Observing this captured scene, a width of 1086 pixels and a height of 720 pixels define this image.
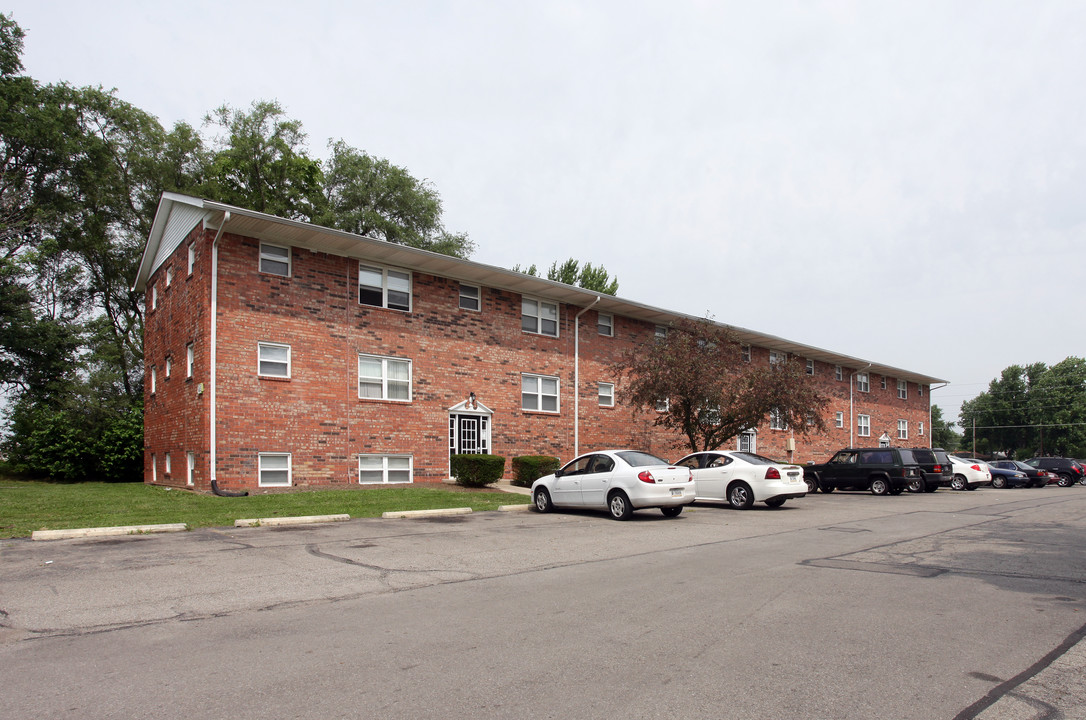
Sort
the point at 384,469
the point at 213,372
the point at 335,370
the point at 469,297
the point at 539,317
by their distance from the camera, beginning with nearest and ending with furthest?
the point at 213,372, the point at 335,370, the point at 384,469, the point at 469,297, the point at 539,317

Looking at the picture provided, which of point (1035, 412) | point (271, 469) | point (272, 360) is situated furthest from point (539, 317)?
point (1035, 412)

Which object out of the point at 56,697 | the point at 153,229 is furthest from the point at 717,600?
the point at 153,229

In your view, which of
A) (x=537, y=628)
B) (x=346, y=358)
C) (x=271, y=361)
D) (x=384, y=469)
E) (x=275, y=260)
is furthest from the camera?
(x=384, y=469)

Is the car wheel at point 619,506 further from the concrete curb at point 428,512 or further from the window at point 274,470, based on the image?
the window at point 274,470

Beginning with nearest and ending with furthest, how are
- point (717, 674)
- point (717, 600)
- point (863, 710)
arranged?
point (863, 710)
point (717, 674)
point (717, 600)

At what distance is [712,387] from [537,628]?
62.5 ft

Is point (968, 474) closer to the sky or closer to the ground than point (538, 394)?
closer to the ground

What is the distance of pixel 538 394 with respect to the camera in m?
26.3

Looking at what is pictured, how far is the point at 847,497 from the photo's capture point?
24.0 m

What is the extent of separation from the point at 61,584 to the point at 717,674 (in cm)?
701

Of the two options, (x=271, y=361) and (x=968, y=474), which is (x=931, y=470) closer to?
(x=968, y=474)

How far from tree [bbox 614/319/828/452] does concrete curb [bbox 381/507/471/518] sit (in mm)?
10618

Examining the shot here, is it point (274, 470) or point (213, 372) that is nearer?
point (213, 372)

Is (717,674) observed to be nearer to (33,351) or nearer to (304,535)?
(304,535)
